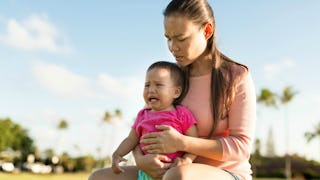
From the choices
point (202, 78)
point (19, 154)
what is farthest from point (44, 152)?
point (202, 78)

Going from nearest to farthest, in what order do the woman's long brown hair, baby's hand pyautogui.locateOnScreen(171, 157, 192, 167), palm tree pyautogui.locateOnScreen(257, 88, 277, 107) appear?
baby's hand pyautogui.locateOnScreen(171, 157, 192, 167), the woman's long brown hair, palm tree pyautogui.locateOnScreen(257, 88, 277, 107)

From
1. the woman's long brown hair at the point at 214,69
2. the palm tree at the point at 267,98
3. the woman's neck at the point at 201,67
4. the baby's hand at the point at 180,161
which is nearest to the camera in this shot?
the baby's hand at the point at 180,161

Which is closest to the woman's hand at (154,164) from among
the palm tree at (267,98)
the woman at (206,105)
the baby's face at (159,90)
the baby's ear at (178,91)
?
the woman at (206,105)

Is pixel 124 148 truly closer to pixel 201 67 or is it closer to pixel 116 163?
pixel 116 163

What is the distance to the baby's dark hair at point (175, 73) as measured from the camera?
3410 millimetres

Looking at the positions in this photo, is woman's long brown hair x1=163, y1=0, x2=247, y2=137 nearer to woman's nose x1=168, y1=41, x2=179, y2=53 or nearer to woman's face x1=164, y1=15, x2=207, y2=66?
woman's face x1=164, y1=15, x2=207, y2=66

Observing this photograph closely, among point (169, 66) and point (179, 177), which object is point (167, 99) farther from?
point (179, 177)

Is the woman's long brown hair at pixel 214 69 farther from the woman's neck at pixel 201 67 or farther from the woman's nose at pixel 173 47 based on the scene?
the woman's nose at pixel 173 47

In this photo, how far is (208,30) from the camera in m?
3.48

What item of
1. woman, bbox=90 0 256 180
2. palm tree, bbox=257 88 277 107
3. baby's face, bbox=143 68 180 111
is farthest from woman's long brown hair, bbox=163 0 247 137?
palm tree, bbox=257 88 277 107

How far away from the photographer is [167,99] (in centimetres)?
335

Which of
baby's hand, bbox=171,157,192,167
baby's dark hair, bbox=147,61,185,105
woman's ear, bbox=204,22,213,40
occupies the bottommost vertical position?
baby's hand, bbox=171,157,192,167

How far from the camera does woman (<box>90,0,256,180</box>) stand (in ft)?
10.3

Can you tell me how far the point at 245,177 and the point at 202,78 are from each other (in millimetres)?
758
